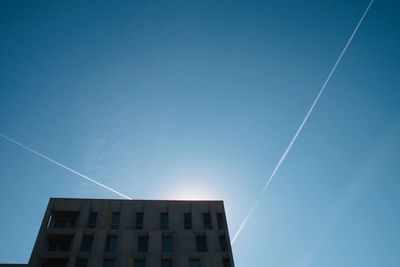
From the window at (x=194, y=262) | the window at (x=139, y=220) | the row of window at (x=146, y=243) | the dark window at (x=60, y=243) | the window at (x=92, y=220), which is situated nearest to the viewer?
the window at (x=194, y=262)

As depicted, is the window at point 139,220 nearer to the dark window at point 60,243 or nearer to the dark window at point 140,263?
the dark window at point 140,263

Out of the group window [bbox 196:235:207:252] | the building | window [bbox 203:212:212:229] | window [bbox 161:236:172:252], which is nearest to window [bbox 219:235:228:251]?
the building

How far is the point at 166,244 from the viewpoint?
31.4 m

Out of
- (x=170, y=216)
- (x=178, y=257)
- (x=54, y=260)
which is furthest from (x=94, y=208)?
(x=178, y=257)

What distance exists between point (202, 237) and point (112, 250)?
367 inches

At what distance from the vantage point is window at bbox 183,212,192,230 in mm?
33375

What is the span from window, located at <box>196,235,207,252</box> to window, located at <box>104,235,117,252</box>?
27.8 feet

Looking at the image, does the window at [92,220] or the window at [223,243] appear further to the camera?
the window at [92,220]

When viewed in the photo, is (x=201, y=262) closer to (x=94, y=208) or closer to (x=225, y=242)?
(x=225, y=242)

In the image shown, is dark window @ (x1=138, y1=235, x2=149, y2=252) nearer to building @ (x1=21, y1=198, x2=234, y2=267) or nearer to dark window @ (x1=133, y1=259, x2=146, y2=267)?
building @ (x1=21, y1=198, x2=234, y2=267)

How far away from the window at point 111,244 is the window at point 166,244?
4.83 metres

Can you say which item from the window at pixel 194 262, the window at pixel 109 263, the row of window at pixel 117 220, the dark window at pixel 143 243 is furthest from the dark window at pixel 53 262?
the window at pixel 194 262

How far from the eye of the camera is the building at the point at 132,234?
29219mm

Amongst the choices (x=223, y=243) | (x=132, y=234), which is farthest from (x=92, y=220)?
(x=223, y=243)
